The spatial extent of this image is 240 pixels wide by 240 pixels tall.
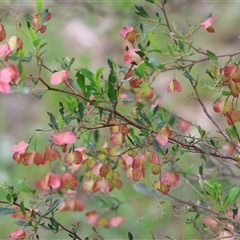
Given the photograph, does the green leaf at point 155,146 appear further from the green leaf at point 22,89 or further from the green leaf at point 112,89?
the green leaf at point 22,89

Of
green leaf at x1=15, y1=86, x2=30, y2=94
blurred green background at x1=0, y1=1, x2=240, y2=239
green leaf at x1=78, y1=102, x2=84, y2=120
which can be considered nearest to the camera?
green leaf at x1=15, y1=86, x2=30, y2=94

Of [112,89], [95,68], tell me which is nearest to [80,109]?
[112,89]

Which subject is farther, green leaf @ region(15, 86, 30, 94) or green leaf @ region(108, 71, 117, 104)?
green leaf @ region(108, 71, 117, 104)

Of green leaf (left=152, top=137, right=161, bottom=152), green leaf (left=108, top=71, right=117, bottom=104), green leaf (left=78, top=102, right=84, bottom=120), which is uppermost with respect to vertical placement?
green leaf (left=108, top=71, right=117, bottom=104)

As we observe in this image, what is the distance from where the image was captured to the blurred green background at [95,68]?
1661mm

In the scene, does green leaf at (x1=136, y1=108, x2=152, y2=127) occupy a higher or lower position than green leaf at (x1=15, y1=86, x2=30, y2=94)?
lower

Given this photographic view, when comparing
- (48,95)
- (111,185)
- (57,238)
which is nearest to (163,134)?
(111,185)

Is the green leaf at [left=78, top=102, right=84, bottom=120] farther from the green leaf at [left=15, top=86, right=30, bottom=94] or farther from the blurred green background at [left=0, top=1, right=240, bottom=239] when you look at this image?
the blurred green background at [left=0, top=1, right=240, bottom=239]

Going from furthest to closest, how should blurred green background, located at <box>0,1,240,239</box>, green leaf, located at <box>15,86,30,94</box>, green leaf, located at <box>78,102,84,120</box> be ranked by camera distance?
blurred green background, located at <box>0,1,240,239</box>, green leaf, located at <box>78,102,84,120</box>, green leaf, located at <box>15,86,30,94</box>

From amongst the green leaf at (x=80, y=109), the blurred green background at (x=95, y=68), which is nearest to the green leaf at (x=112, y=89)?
the green leaf at (x=80, y=109)

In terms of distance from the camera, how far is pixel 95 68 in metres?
2.94

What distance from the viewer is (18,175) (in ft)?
7.02

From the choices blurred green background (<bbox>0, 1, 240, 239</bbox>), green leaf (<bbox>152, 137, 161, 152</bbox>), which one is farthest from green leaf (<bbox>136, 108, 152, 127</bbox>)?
blurred green background (<bbox>0, 1, 240, 239</bbox>)

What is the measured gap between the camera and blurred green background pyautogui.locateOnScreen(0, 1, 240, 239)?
1.66 metres
